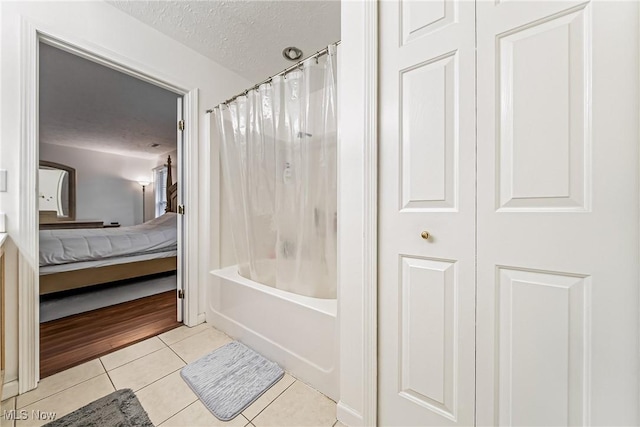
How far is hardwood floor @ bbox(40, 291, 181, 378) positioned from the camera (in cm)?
157

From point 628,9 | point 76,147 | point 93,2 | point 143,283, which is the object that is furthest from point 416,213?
point 76,147

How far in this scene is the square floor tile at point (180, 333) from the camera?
5.87ft

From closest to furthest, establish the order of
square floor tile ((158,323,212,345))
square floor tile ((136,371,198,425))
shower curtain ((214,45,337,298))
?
1. square floor tile ((136,371,198,425))
2. shower curtain ((214,45,337,298))
3. square floor tile ((158,323,212,345))

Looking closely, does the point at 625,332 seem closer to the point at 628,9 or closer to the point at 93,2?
the point at 628,9

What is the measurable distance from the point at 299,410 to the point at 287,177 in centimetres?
127

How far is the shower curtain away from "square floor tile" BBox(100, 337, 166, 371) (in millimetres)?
756

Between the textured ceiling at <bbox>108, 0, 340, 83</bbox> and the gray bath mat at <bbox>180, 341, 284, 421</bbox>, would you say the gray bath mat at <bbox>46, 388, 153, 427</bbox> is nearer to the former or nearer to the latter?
the gray bath mat at <bbox>180, 341, 284, 421</bbox>

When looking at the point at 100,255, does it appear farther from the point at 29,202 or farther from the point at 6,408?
the point at 6,408

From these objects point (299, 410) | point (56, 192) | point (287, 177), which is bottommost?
point (299, 410)

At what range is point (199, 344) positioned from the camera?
173 centimetres

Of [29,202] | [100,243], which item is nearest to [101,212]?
[100,243]

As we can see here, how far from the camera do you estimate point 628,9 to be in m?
0.64

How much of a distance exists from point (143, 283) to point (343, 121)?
3601 mm

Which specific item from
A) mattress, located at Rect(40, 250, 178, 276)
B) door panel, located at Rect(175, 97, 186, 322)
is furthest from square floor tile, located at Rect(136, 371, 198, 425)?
mattress, located at Rect(40, 250, 178, 276)
